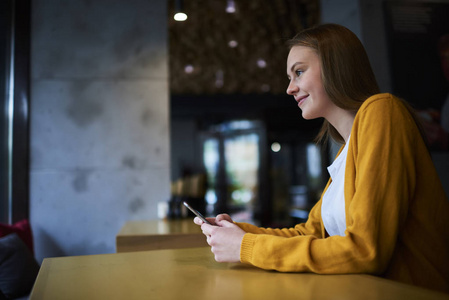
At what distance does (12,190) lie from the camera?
294cm

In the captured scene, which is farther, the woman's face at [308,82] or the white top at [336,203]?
the woman's face at [308,82]

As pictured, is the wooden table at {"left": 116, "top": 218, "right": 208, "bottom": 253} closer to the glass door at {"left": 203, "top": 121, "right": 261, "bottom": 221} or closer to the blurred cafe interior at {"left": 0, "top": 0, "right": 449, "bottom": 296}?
the blurred cafe interior at {"left": 0, "top": 0, "right": 449, "bottom": 296}

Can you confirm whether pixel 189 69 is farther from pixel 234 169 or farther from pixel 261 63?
pixel 234 169

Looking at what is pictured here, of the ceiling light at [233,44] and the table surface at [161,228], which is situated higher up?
the ceiling light at [233,44]

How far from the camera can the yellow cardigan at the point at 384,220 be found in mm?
894

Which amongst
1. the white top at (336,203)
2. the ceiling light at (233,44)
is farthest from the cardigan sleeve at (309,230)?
the ceiling light at (233,44)

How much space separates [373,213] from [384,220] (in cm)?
3

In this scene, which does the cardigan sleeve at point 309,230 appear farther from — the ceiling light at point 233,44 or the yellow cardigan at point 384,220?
the ceiling light at point 233,44

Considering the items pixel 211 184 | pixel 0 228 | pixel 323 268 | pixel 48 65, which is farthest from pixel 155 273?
pixel 211 184

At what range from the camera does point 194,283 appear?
2.77ft

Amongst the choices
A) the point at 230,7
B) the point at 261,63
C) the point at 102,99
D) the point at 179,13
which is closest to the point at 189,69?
the point at 261,63

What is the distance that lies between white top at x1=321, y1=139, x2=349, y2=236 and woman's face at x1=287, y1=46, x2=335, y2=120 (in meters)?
0.16

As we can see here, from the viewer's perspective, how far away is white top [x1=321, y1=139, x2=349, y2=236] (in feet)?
3.62

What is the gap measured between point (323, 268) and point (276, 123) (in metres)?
8.26
